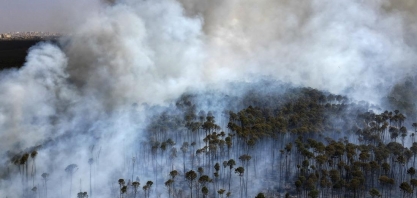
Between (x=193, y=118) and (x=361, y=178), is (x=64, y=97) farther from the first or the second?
(x=361, y=178)

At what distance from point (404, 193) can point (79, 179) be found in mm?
33322

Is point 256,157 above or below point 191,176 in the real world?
above

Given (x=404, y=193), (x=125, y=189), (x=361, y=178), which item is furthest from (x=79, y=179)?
(x=404, y=193)

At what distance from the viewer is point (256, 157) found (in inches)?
1957

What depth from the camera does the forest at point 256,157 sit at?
4000 centimetres

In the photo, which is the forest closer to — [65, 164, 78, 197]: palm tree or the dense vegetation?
[65, 164, 78, 197]: palm tree

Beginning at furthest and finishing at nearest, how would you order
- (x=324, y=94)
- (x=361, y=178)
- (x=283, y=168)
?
(x=324, y=94) < (x=283, y=168) < (x=361, y=178)

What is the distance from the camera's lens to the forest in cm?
4000

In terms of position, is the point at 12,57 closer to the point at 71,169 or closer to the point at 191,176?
the point at 71,169

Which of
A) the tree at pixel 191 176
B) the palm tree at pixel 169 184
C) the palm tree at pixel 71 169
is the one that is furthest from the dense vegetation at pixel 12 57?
the tree at pixel 191 176

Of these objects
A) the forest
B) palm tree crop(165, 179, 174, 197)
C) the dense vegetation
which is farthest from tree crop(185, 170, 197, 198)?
the dense vegetation

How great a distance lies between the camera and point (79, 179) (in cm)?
4019

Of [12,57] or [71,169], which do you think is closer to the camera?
[71,169]

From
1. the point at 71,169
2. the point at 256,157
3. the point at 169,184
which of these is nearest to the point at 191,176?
the point at 169,184
